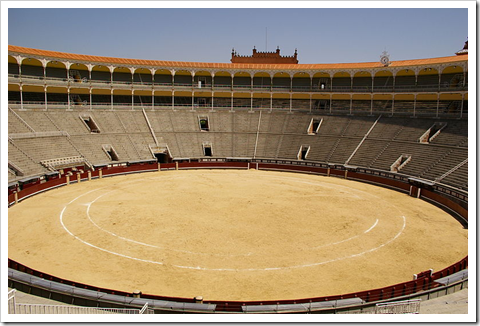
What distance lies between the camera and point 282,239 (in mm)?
21609

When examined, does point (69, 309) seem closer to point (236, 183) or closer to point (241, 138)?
point (236, 183)

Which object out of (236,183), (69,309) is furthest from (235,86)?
(69,309)

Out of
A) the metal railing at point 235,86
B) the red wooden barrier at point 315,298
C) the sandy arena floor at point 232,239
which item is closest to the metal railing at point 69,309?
the red wooden barrier at point 315,298

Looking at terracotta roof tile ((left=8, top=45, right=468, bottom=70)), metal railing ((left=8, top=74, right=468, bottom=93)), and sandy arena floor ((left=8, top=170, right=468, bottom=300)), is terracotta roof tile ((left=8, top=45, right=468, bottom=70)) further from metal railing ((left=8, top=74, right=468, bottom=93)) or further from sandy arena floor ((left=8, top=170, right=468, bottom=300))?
sandy arena floor ((left=8, top=170, right=468, bottom=300))

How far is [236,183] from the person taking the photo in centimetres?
3747

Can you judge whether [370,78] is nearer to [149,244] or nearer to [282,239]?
[282,239]

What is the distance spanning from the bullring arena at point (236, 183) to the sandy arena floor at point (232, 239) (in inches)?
5.2

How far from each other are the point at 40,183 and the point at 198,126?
24828 millimetres

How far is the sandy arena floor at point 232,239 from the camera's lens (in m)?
16.7

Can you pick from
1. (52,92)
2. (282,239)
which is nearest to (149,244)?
(282,239)

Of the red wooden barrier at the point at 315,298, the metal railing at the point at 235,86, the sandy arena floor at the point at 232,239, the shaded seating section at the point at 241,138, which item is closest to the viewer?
the red wooden barrier at the point at 315,298

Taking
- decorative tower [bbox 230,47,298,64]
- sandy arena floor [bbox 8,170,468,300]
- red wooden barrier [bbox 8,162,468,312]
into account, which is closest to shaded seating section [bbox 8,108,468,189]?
red wooden barrier [bbox 8,162,468,312]

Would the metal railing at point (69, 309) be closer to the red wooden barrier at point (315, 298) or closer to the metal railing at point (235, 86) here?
the red wooden barrier at point (315, 298)

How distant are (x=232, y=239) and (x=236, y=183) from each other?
52.9 ft
